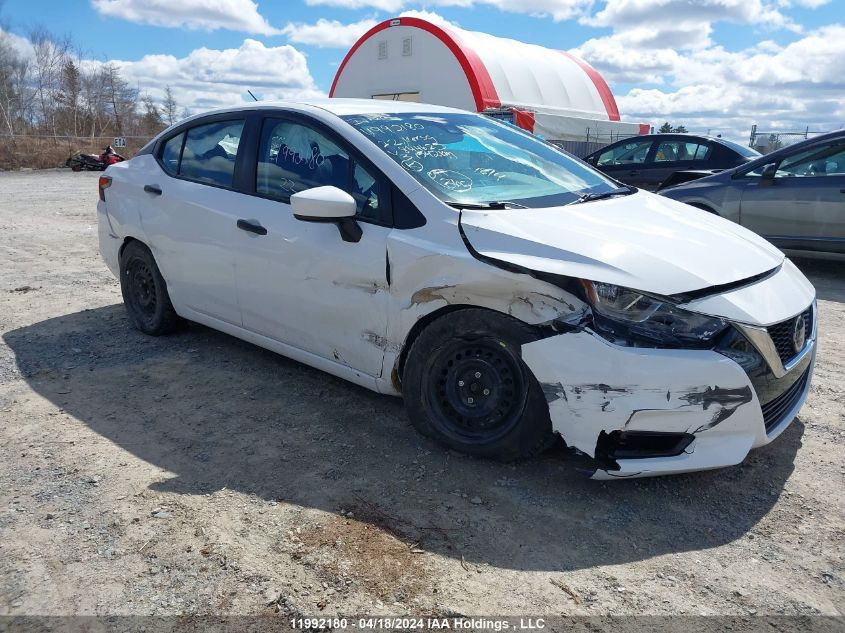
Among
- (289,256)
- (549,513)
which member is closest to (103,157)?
(289,256)

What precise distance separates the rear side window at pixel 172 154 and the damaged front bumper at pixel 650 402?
9.89 feet

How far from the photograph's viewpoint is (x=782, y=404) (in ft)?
9.87

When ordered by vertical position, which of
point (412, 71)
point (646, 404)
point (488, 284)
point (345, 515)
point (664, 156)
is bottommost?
point (345, 515)

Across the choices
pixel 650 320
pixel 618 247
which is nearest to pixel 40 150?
pixel 618 247

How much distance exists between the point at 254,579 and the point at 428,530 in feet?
2.28

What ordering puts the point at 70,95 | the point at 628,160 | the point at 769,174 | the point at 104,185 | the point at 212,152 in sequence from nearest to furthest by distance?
1. the point at 212,152
2. the point at 104,185
3. the point at 769,174
4. the point at 628,160
5. the point at 70,95

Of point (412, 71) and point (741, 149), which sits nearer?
point (741, 149)

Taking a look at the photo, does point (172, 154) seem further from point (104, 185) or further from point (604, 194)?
point (604, 194)

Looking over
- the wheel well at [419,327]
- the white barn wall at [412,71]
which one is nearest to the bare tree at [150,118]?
the white barn wall at [412,71]

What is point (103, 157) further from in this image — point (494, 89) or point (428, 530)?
point (428, 530)

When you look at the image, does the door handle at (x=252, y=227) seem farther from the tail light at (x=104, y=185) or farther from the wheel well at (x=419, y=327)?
the tail light at (x=104, y=185)

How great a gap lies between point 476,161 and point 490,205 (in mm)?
571

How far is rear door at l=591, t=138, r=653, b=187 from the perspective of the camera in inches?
478

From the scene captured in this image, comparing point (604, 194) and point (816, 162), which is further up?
point (816, 162)
